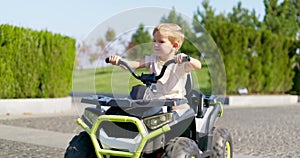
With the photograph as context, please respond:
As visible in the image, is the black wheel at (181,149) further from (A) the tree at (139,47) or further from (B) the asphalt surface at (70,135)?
(B) the asphalt surface at (70,135)

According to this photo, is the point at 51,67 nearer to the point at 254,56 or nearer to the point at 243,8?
the point at 254,56

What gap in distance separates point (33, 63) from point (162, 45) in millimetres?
9515

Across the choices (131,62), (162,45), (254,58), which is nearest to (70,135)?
(131,62)

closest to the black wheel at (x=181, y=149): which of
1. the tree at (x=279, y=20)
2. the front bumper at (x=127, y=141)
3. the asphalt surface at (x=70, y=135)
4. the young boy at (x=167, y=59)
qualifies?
the front bumper at (x=127, y=141)

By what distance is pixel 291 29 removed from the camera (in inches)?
1297

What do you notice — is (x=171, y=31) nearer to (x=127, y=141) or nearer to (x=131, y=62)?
(x=131, y=62)

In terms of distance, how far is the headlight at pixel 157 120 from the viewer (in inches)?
149

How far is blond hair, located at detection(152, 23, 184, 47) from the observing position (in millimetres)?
3965

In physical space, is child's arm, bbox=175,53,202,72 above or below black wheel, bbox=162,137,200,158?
above

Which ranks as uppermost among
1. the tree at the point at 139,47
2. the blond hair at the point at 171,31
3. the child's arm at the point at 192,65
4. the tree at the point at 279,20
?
the tree at the point at 279,20

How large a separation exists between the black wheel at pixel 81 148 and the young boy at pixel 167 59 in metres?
0.69

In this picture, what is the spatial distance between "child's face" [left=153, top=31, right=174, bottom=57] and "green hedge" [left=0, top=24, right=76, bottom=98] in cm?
898

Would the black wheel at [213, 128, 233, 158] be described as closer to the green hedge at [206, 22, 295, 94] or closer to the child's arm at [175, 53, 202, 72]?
the child's arm at [175, 53, 202, 72]

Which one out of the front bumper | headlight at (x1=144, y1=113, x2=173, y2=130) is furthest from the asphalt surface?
headlight at (x1=144, y1=113, x2=173, y2=130)
